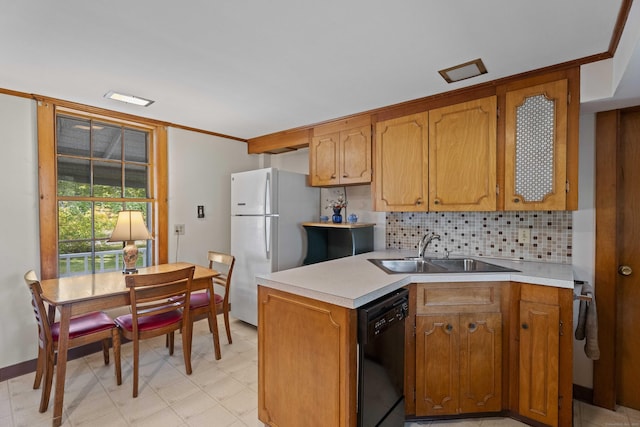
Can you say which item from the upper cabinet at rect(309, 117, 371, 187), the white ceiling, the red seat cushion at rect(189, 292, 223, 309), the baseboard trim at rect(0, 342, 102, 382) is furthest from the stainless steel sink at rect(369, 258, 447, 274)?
the baseboard trim at rect(0, 342, 102, 382)

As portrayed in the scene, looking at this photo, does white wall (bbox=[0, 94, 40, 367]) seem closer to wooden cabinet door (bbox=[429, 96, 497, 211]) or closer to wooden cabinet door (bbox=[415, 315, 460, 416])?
wooden cabinet door (bbox=[415, 315, 460, 416])

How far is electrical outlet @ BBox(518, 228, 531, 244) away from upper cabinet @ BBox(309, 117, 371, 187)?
127 cm

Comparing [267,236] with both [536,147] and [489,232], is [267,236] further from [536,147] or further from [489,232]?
[536,147]

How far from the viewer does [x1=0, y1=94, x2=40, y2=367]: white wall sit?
2.43 m

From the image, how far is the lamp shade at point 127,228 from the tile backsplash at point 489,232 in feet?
7.41

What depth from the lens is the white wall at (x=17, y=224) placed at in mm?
2426

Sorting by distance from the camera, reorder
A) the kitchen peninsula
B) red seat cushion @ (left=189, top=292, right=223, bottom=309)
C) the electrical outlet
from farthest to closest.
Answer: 1. red seat cushion @ (left=189, top=292, right=223, bottom=309)
2. the electrical outlet
3. the kitchen peninsula

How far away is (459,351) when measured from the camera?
1.93 m

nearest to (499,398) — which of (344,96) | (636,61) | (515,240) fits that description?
(515,240)

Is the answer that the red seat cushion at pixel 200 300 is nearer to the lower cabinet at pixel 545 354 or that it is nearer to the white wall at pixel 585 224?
the lower cabinet at pixel 545 354

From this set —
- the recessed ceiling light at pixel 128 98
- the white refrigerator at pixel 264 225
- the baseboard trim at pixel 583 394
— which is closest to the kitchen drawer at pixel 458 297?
the baseboard trim at pixel 583 394

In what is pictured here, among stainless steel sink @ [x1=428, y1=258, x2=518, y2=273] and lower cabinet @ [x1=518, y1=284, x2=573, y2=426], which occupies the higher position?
stainless steel sink @ [x1=428, y1=258, x2=518, y2=273]

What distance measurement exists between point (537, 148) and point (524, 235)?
0.68 metres

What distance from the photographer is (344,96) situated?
2.57 meters
